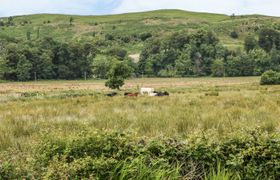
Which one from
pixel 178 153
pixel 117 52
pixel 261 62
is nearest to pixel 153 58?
pixel 117 52

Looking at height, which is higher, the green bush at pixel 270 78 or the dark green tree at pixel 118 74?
the dark green tree at pixel 118 74

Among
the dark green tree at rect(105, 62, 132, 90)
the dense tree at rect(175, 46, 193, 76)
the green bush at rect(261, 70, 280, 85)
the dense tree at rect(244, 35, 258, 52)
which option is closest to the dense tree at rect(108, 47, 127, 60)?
the dense tree at rect(175, 46, 193, 76)

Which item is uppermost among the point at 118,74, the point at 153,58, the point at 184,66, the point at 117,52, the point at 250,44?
the point at 250,44

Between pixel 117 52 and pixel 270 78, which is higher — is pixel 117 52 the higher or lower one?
the higher one

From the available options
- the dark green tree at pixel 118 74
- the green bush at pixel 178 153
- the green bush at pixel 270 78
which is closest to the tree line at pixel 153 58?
the green bush at pixel 270 78

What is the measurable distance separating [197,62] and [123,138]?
11037 cm

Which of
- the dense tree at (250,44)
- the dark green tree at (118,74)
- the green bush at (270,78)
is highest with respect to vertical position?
the dense tree at (250,44)

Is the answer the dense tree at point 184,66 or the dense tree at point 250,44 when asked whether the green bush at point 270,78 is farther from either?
the dense tree at point 250,44

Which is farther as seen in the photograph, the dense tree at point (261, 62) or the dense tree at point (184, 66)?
the dense tree at point (184, 66)

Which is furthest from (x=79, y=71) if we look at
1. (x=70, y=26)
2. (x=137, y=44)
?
(x=70, y=26)

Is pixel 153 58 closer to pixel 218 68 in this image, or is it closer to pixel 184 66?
pixel 184 66

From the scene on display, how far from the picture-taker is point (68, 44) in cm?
10894

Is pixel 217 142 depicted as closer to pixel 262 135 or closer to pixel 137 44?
pixel 262 135

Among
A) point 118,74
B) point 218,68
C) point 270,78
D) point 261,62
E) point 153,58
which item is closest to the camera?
Result: point 118,74
